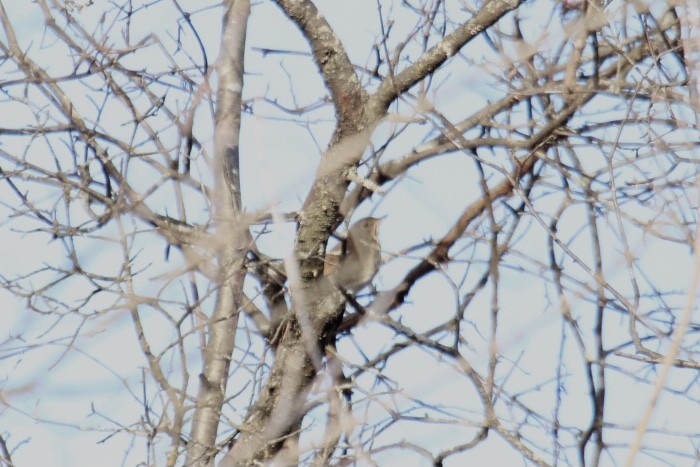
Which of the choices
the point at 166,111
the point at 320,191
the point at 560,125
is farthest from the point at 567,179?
the point at 166,111

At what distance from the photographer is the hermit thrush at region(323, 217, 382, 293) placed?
13.8 feet

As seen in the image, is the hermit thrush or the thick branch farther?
the hermit thrush

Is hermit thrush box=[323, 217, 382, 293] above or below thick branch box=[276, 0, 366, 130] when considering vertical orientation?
below

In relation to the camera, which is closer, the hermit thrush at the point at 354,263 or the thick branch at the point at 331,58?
the thick branch at the point at 331,58

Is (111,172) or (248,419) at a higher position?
(111,172)

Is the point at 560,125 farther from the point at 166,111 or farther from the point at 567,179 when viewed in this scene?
the point at 166,111

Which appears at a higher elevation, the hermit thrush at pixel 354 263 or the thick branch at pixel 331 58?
the thick branch at pixel 331 58

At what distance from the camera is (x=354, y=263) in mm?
4285

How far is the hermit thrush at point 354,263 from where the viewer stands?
420 cm

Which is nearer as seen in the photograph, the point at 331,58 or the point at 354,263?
the point at 331,58

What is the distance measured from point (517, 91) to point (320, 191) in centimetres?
88

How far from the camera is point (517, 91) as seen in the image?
11.9 feet

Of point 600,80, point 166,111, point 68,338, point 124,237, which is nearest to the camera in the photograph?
point 68,338

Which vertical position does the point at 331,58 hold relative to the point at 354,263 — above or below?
above
